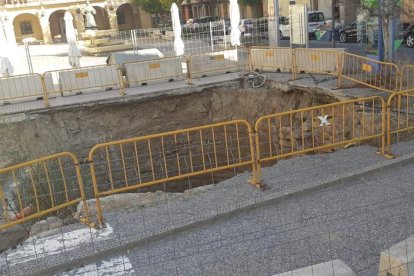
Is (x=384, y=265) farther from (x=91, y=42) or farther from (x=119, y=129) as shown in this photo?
(x=91, y=42)

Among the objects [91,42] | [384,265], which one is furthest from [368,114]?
[91,42]

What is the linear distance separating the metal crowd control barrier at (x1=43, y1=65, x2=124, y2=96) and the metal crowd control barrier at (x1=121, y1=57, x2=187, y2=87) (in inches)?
18.9

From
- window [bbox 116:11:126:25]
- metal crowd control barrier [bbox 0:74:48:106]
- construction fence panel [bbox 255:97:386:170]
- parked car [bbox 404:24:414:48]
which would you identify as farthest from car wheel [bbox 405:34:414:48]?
window [bbox 116:11:126:25]

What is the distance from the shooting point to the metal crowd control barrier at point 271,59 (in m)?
14.9

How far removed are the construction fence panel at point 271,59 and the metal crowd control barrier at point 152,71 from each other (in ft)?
7.93

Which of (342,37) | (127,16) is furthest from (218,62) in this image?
(127,16)

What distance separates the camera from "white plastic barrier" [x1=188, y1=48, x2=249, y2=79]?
51.9 feet

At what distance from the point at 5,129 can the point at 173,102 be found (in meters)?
4.66

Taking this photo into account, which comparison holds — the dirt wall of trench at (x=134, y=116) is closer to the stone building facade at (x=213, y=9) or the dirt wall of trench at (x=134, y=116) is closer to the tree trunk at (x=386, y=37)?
the tree trunk at (x=386, y=37)

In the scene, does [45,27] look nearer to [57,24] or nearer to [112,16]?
[112,16]

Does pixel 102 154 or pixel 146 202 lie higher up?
pixel 146 202

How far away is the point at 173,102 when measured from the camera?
1430 centimetres

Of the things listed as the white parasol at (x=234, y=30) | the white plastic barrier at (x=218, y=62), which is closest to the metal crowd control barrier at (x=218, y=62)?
the white plastic barrier at (x=218, y=62)

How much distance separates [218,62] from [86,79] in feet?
14.7
